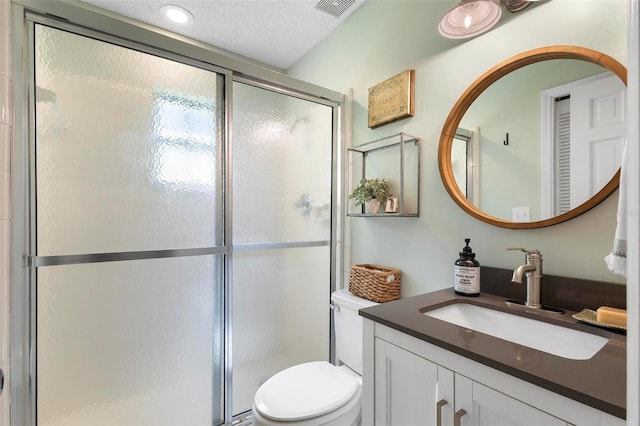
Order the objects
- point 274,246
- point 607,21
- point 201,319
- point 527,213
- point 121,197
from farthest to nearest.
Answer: point 274,246 → point 201,319 → point 121,197 → point 527,213 → point 607,21

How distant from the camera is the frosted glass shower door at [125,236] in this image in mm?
1194

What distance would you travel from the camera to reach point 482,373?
670 millimetres

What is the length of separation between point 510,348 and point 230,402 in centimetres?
148

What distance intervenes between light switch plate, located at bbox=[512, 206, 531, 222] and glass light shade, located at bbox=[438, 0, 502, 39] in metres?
0.70

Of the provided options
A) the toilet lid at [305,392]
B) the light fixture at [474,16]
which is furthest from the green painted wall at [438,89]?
the toilet lid at [305,392]

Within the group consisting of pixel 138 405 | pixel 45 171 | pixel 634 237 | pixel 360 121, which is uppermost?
pixel 360 121

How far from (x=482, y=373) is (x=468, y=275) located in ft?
1.69

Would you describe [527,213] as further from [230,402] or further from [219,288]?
[230,402]

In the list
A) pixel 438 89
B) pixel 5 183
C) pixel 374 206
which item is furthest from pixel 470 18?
pixel 5 183

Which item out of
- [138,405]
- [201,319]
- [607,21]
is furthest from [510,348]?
[138,405]

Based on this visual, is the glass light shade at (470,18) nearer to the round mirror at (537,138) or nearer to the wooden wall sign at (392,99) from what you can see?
the round mirror at (537,138)

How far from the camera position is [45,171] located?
1.17 meters

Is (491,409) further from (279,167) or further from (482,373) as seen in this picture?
(279,167)

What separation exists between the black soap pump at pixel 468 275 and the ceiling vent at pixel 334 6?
5.07 feet
